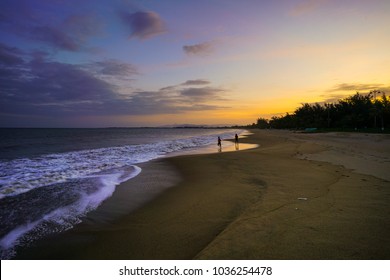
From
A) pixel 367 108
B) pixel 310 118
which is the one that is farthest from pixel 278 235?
pixel 310 118

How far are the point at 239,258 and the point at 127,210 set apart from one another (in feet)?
12.7

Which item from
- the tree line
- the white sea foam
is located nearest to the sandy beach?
the white sea foam

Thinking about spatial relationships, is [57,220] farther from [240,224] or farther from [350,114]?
[350,114]

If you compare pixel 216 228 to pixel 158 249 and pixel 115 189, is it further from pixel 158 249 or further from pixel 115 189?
pixel 115 189

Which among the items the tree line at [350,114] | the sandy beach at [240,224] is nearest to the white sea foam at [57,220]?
the sandy beach at [240,224]

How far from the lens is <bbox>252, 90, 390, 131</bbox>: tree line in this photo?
61594 millimetres

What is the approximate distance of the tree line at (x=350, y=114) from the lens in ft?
202

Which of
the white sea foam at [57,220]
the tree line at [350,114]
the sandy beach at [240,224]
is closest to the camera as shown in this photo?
the sandy beach at [240,224]

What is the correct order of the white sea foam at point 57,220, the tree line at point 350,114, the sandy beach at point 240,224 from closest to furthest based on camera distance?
1. the sandy beach at point 240,224
2. the white sea foam at point 57,220
3. the tree line at point 350,114

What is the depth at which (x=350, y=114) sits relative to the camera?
247 feet

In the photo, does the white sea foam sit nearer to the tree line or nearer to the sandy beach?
the sandy beach

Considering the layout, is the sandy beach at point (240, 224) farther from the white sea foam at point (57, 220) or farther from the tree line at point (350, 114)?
the tree line at point (350, 114)

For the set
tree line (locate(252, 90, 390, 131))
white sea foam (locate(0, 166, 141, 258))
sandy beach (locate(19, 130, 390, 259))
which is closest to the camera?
sandy beach (locate(19, 130, 390, 259))
